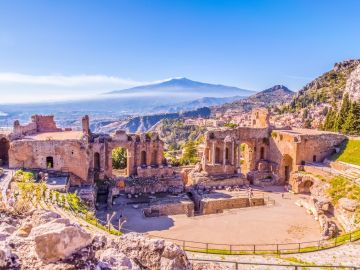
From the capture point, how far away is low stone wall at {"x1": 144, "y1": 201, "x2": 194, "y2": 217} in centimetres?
3139

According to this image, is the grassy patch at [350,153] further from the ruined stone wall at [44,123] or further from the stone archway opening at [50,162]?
the ruined stone wall at [44,123]

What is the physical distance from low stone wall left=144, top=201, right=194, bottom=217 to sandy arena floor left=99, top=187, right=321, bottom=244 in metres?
0.95

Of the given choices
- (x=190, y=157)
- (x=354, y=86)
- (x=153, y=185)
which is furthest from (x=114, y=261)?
(x=354, y=86)

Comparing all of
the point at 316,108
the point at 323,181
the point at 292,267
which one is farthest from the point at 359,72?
the point at 292,267

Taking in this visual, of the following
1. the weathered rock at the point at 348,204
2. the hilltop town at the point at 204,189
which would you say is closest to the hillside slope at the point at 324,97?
the hilltop town at the point at 204,189

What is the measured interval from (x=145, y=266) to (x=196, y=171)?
105 ft

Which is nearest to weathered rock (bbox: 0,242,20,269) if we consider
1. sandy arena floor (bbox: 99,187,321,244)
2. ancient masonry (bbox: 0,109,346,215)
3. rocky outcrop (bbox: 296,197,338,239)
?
sandy arena floor (bbox: 99,187,321,244)

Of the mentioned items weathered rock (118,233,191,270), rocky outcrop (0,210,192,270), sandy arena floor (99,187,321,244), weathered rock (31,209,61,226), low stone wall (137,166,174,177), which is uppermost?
rocky outcrop (0,210,192,270)

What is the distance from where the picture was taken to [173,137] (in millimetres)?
132125

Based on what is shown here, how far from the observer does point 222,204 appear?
34312mm

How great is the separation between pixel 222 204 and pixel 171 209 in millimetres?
5744

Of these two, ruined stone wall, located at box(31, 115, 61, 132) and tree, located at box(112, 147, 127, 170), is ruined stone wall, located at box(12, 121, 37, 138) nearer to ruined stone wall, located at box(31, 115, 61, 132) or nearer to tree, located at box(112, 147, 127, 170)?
ruined stone wall, located at box(31, 115, 61, 132)

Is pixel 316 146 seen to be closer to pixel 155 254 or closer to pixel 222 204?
pixel 222 204

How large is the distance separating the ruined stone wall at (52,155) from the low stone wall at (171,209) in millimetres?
7360
